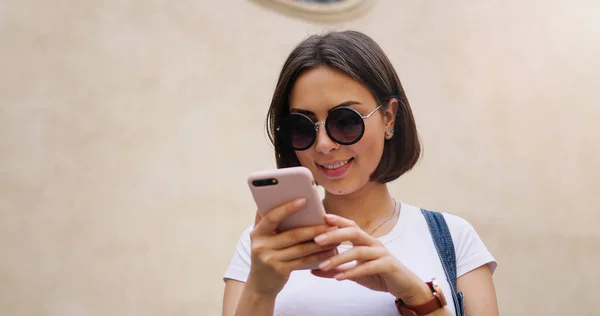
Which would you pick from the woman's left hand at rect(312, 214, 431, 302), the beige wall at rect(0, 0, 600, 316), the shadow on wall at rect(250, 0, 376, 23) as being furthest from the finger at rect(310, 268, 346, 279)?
the shadow on wall at rect(250, 0, 376, 23)

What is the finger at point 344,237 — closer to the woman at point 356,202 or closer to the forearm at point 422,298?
the woman at point 356,202

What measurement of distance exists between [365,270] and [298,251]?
124 mm

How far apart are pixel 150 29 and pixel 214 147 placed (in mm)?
611

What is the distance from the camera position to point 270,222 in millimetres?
882

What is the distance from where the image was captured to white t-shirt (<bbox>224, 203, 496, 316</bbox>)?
1059mm

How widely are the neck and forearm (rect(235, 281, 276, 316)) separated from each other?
34 cm

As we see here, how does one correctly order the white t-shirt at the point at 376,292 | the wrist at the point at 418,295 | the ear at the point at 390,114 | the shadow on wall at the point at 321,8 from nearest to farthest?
the wrist at the point at 418,295, the white t-shirt at the point at 376,292, the ear at the point at 390,114, the shadow on wall at the point at 321,8

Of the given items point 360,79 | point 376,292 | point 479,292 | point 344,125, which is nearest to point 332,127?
point 344,125

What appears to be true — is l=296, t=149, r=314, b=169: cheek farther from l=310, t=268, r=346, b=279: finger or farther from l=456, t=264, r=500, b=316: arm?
l=456, t=264, r=500, b=316: arm

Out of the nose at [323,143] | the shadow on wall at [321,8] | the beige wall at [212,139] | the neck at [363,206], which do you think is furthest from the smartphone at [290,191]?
the shadow on wall at [321,8]

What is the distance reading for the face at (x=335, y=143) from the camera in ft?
3.65

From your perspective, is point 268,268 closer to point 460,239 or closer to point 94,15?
point 460,239

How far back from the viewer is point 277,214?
0.87 metres

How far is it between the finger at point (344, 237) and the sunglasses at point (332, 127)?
247mm
